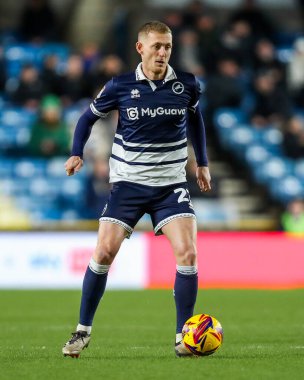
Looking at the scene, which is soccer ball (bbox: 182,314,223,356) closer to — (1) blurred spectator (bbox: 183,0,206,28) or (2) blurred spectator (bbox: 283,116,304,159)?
(2) blurred spectator (bbox: 283,116,304,159)

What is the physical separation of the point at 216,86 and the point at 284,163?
5.51ft

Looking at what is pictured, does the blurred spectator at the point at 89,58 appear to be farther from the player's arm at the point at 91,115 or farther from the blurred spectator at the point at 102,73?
the player's arm at the point at 91,115

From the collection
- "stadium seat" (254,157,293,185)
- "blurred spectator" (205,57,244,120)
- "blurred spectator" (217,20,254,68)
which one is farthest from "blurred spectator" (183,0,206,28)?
"stadium seat" (254,157,293,185)

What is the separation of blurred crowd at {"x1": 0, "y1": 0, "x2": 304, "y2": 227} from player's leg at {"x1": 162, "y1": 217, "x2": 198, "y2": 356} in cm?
924

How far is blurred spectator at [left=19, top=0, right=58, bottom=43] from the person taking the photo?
18859mm

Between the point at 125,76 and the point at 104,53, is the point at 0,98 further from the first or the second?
the point at 125,76

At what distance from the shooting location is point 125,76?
7434 millimetres

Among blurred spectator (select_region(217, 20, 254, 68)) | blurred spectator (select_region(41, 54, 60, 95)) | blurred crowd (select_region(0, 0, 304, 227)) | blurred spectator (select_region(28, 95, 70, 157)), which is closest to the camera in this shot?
blurred spectator (select_region(28, 95, 70, 157))

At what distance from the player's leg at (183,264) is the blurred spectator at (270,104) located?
11695 millimetres

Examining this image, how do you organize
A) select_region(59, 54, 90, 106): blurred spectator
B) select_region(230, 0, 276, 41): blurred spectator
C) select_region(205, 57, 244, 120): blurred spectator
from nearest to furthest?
select_region(59, 54, 90, 106): blurred spectator
select_region(205, 57, 244, 120): blurred spectator
select_region(230, 0, 276, 41): blurred spectator

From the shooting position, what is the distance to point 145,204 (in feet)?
24.4

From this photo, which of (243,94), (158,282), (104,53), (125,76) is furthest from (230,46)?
(125,76)

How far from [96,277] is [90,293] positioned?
0.38ft

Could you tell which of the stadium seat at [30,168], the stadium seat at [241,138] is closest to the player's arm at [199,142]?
the stadium seat at [30,168]
